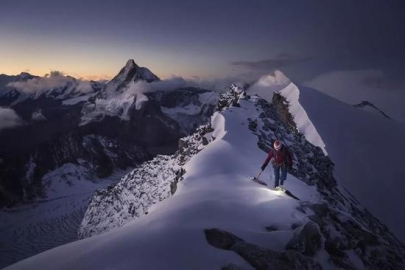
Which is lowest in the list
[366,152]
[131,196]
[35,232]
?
[35,232]

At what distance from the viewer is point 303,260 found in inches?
393

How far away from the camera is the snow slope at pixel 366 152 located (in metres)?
38.5

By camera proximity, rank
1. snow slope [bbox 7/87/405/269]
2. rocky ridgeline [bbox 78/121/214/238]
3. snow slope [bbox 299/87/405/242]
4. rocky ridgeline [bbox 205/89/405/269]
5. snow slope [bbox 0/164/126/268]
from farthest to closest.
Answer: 1. snow slope [bbox 0/164/126/268]
2. rocky ridgeline [bbox 78/121/214/238]
3. snow slope [bbox 299/87/405/242]
4. rocky ridgeline [bbox 205/89/405/269]
5. snow slope [bbox 7/87/405/269]

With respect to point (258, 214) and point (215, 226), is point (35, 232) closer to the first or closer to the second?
point (258, 214)

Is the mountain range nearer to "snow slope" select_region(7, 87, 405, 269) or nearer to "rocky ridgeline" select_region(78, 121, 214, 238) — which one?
"snow slope" select_region(7, 87, 405, 269)

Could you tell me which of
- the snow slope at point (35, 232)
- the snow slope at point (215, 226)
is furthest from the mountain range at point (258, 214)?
the snow slope at point (35, 232)

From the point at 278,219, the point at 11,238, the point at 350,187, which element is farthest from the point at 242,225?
the point at 11,238

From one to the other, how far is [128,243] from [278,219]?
19.9ft

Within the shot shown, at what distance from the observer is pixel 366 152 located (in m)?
45.8

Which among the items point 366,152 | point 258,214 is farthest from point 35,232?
point 258,214

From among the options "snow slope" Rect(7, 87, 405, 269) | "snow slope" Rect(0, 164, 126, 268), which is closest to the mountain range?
"snow slope" Rect(7, 87, 405, 269)

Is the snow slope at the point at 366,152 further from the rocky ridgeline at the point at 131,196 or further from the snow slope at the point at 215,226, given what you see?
the rocky ridgeline at the point at 131,196

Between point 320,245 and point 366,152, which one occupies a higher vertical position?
point 320,245

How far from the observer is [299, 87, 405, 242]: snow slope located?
126ft
